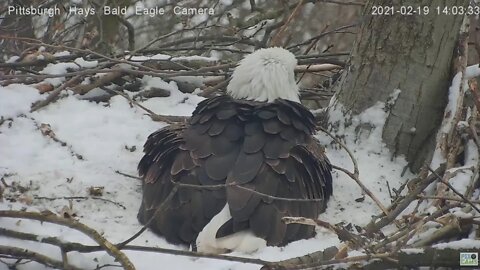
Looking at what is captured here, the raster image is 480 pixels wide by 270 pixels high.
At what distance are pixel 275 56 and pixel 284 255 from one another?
1435 mm

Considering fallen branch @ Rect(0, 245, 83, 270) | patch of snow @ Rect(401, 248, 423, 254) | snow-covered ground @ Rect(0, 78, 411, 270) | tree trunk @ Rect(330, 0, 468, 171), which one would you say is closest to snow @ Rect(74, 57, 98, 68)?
snow-covered ground @ Rect(0, 78, 411, 270)

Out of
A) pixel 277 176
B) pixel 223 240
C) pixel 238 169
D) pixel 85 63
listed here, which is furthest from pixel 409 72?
pixel 85 63

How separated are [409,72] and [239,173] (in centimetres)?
130

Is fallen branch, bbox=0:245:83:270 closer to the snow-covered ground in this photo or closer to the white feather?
the snow-covered ground

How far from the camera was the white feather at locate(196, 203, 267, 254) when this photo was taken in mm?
3506

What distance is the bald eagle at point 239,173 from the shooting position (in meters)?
3.58

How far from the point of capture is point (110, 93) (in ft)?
17.2

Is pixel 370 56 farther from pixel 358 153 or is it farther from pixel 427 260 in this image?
pixel 427 260

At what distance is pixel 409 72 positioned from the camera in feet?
14.7

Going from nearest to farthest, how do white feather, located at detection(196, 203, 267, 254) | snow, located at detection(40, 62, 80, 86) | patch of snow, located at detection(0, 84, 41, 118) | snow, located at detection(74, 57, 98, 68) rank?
white feather, located at detection(196, 203, 267, 254)
patch of snow, located at detection(0, 84, 41, 118)
snow, located at detection(40, 62, 80, 86)
snow, located at detection(74, 57, 98, 68)

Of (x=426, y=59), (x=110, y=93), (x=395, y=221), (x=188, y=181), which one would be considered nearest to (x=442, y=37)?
(x=426, y=59)

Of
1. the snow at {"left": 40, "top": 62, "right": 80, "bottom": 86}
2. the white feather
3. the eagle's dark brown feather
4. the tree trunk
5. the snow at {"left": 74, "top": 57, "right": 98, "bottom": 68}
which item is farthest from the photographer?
the snow at {"left": 74, "top": 57, "right": 98, "bottom": 68}

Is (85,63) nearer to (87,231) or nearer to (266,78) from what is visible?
(266,78)

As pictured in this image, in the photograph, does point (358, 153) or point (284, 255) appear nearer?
point (284, 255)
